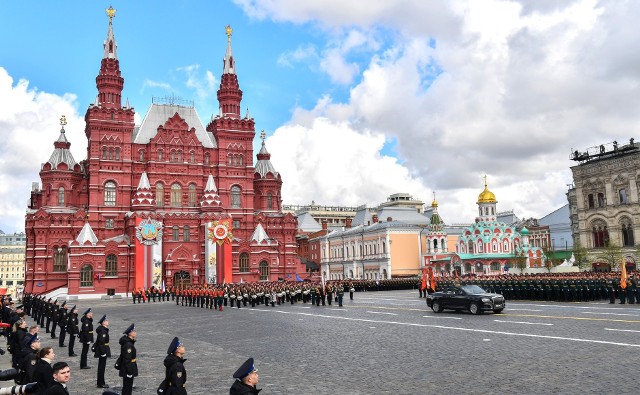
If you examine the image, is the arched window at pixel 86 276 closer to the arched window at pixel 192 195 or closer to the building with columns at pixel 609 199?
Answer: the arched window at pixel 192 195

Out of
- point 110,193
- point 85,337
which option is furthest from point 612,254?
point 110,193

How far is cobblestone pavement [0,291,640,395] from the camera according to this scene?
10.8 metres

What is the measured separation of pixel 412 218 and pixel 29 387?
86.6 m

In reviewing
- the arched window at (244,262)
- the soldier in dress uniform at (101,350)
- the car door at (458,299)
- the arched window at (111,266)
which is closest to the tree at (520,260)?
the arched window at (244,262)

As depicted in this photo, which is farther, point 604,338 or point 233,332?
point 233,332

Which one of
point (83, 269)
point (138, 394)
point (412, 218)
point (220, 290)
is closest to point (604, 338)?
point (138, 394)

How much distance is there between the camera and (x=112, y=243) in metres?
55.4

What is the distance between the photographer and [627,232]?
53.9 metres

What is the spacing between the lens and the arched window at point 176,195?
61.2 metres

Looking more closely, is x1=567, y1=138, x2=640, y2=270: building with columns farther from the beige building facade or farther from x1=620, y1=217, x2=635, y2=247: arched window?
the beige building facade

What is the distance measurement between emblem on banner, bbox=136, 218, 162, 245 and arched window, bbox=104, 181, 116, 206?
533cm

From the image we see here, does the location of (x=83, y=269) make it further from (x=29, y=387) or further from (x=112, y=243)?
(x=29, y=387)

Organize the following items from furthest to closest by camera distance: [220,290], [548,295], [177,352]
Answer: [220,290]
[548,295]
[177,352]

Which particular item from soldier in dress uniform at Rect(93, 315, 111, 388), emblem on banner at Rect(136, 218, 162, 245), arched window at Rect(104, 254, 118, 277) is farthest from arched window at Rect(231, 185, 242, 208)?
soldier in dress uniform at Rect(93, 315, 111, 388)
